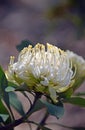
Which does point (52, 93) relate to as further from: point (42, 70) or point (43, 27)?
point (43, 27)

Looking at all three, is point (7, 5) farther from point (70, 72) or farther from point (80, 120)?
point (70, 72)

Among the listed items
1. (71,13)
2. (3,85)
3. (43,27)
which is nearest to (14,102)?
(3,85)

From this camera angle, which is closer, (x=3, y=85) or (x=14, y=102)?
(x=3, y=85)

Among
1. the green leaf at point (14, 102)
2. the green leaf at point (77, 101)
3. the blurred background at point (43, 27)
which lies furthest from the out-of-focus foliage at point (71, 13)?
the green leaf at point (77, 101)

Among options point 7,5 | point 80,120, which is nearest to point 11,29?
point 7,5

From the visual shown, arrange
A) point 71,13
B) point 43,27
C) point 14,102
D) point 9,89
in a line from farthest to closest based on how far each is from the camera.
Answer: point 43,27 → point 71,13 → point 14,102 → point 9,89

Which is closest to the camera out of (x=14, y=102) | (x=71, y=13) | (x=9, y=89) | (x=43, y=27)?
(x=9, y=89)
